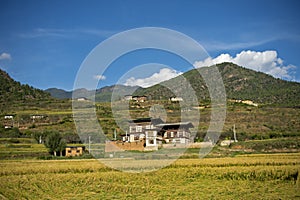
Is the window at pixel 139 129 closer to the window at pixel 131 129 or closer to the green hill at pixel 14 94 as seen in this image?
the window at pixel 131 129

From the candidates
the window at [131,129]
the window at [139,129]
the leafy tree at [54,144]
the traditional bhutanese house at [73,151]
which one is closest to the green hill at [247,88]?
the window at [131,129]

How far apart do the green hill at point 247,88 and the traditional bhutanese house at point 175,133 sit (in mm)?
32557

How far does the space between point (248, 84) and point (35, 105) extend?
65.0 meters

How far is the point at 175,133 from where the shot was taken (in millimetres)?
58062

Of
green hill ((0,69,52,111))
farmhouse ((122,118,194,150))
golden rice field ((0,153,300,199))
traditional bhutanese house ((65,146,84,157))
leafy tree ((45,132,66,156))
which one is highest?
green hill ((0,69,52,111))

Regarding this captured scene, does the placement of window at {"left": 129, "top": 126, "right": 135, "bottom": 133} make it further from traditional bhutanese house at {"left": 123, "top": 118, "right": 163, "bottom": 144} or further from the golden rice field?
the golden rice field

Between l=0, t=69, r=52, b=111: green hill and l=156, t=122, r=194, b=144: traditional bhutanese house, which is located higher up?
l=0, t=69, r=52, b=111: green hill

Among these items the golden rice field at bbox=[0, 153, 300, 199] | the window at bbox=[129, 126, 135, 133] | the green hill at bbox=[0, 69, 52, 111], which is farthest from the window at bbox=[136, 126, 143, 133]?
the green hill at bbox=[0, 69, 52, 111]

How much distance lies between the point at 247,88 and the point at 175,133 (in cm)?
6293

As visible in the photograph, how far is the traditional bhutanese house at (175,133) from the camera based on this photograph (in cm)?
5681

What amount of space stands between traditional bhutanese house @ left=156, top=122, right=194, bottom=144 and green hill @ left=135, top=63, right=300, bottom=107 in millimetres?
32557

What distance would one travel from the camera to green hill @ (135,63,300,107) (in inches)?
3797

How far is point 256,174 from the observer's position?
18.9 metres

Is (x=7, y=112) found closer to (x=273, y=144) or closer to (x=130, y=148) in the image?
(x=130, y=148)
